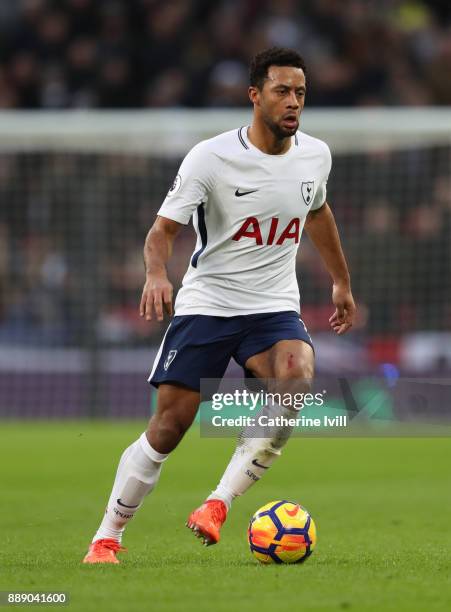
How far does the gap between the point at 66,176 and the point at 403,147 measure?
13.0ft

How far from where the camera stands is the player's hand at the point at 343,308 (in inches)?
264

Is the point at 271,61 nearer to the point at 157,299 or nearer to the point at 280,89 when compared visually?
the point at 280,89

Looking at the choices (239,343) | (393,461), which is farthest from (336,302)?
(393,461)

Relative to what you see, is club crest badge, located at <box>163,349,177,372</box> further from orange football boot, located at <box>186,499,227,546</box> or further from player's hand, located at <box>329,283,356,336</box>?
player's hand, located at <box>329,283,356,336</box>

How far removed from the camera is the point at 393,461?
38.5 feet

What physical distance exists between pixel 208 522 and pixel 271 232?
137cm

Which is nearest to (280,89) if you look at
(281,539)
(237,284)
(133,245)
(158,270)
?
(237,284)

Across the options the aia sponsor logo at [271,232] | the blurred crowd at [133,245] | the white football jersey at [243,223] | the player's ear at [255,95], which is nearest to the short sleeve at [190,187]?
the white football jersey at [243,223]

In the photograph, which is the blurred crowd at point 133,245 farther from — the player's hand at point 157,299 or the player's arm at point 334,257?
the player's hand at point 157,299

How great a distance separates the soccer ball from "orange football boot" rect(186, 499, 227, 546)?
6.1 inches

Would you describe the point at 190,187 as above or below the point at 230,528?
above

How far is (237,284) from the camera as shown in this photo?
6332mm

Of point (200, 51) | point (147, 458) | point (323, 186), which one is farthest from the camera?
point (200, 51)

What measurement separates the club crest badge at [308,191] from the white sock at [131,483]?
4.40 feet
